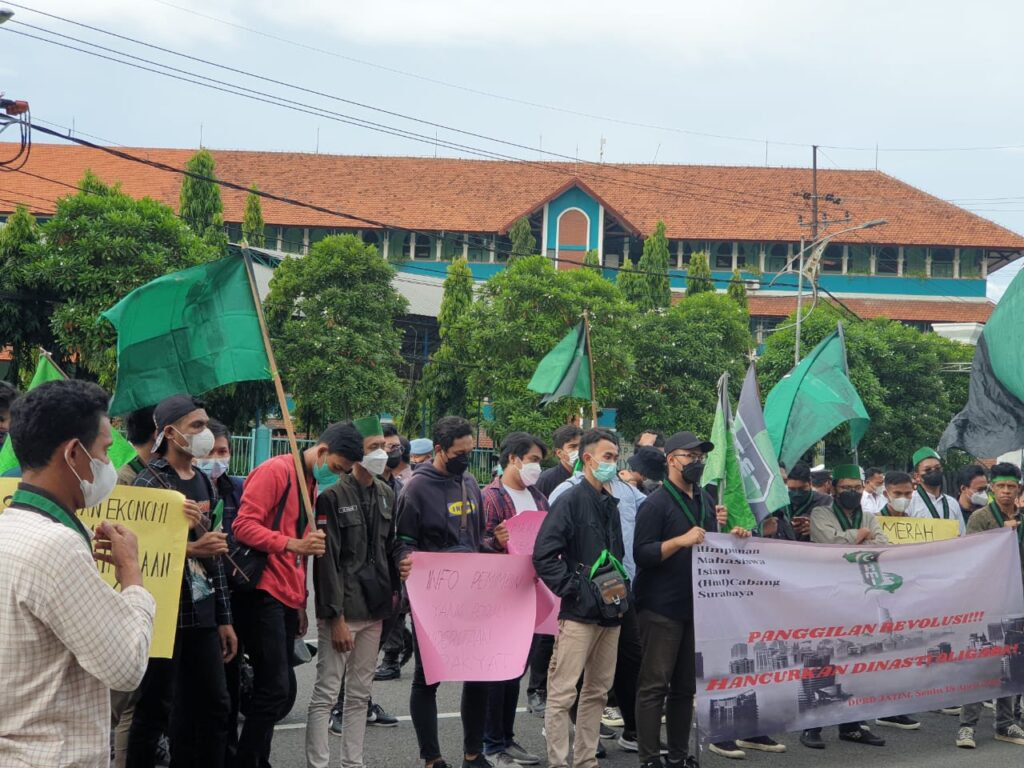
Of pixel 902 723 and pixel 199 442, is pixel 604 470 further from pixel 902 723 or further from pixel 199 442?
pixel 902 723

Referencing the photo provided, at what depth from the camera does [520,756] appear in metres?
7.39

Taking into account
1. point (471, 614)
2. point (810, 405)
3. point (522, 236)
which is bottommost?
point (471, 614)

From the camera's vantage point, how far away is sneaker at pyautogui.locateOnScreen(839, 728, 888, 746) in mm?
8141

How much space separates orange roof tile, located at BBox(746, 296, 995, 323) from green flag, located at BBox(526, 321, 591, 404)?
46.8 meters

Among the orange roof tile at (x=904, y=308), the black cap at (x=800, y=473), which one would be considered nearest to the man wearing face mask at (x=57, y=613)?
the black cap at (x=800, y=473)

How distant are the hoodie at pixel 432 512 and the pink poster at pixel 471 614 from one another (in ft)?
0.41

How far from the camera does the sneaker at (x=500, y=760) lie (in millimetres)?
7180

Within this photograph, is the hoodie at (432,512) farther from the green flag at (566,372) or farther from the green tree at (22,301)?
the green tree at (22,301)

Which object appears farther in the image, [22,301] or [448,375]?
[448,375]

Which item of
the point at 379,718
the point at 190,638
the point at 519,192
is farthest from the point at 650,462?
the point at 519,192

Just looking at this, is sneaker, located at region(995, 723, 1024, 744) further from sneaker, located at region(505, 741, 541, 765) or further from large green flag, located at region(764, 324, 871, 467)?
sneaker, located at region(505, 741, 541, 765)

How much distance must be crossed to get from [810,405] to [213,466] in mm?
5052

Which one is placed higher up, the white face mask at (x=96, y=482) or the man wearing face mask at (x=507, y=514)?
the white face mask at (x=96, y=482)

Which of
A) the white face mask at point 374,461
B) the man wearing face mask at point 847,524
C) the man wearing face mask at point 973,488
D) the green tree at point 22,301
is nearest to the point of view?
the white face mask at point 374,461
